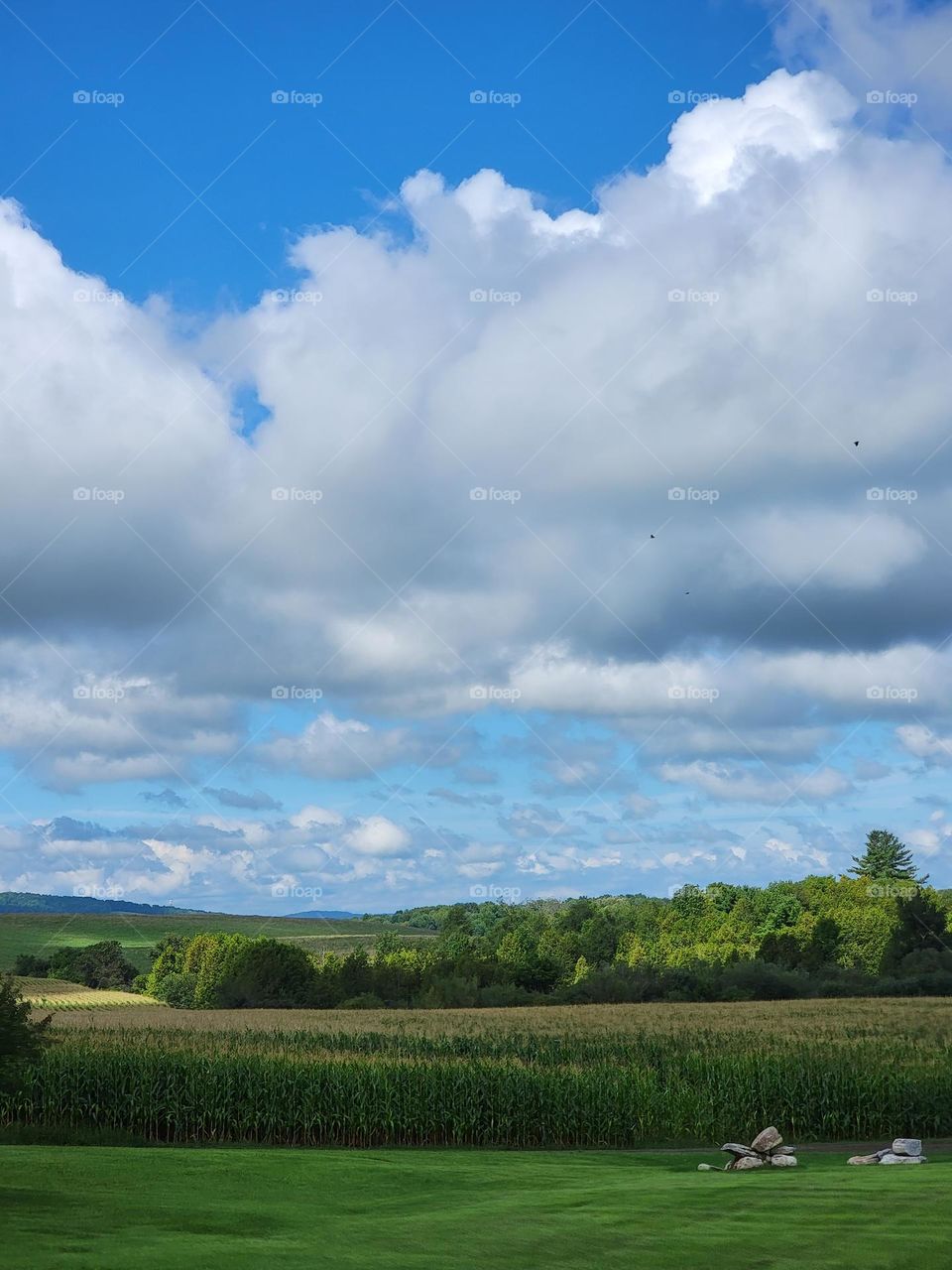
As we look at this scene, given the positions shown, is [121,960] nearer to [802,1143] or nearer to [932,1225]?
[802,1143]

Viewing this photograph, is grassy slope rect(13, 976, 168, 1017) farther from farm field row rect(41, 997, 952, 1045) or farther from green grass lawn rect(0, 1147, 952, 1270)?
green grass lawn rect(0, 1147, 952, 1270)

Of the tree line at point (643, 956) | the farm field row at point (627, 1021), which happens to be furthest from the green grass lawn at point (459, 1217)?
the tree line at point (643, 956)

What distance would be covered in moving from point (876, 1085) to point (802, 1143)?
10.1 ft

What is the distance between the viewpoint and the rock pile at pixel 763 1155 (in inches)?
834

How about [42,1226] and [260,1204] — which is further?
[260,1204]

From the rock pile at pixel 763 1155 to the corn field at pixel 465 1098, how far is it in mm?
6942

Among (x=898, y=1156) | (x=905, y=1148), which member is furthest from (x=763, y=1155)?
(x=905, y=1148)

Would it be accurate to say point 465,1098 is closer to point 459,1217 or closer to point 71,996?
point 459,1217

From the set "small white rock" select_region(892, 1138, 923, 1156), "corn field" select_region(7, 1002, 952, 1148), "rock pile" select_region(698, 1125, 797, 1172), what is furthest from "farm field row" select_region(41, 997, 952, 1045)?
"rock pile" select_region(698, 1125, 797, 1172)

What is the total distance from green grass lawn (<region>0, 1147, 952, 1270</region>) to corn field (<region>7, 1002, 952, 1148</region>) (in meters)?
10.2

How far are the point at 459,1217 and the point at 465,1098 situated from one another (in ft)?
55.5

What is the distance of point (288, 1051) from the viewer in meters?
33.7

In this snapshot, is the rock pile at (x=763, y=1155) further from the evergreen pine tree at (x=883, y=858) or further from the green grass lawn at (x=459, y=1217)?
the evergreen pine tree at (x=883, y=858)

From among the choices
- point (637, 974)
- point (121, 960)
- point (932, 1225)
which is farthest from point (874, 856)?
point (932, 1225)
